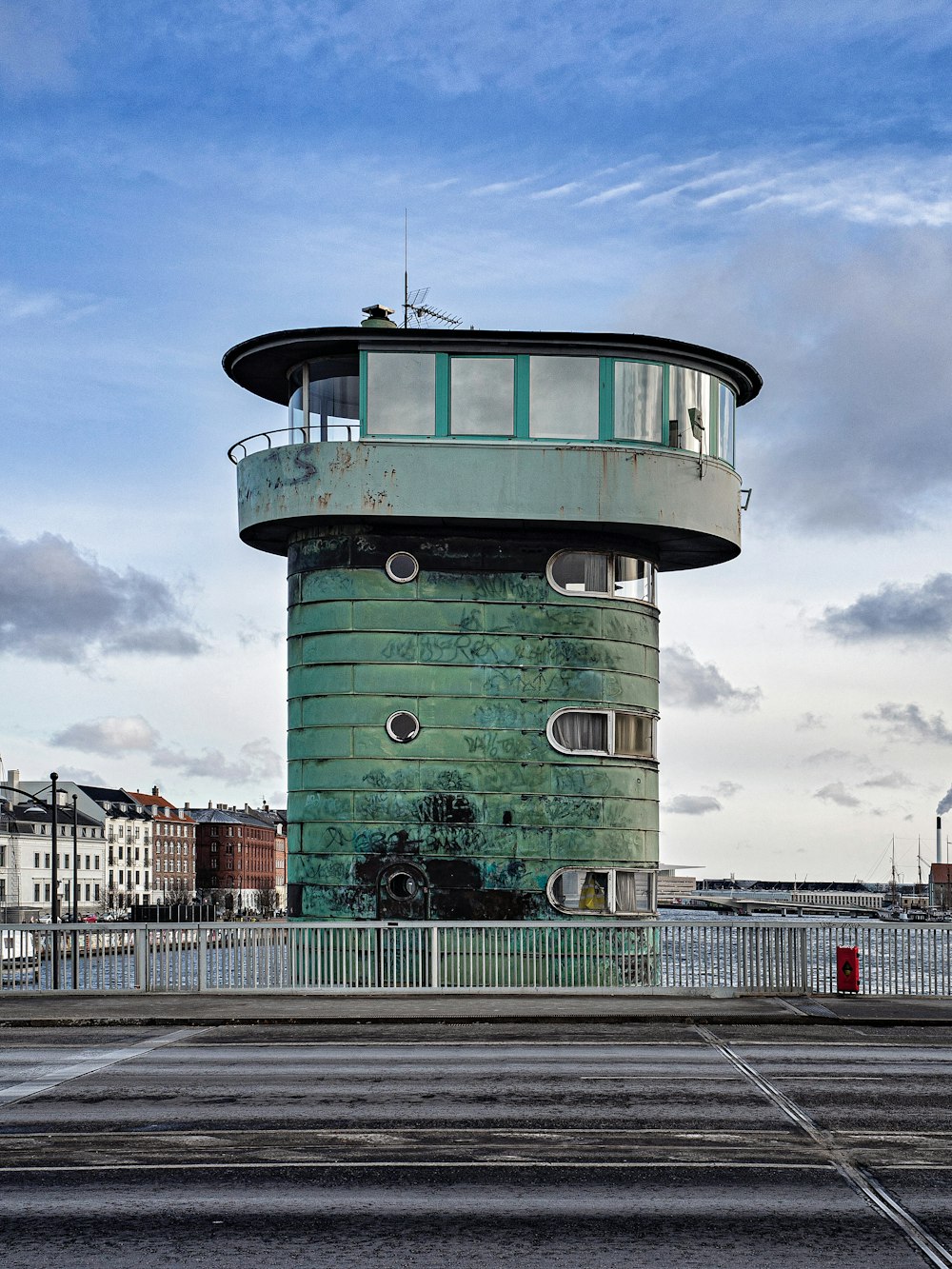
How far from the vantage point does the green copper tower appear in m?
27.6

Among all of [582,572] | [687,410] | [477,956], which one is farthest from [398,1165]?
[687,410]

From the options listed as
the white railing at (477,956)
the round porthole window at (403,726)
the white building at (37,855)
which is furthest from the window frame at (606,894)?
the white building at (37,855)

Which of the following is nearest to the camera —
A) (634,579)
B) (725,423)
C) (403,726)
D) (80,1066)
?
(80,1066)

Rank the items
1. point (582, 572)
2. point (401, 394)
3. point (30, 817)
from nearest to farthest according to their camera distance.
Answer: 1. point (401, 394)
2. point (582, 572)
3. point (30, 817)

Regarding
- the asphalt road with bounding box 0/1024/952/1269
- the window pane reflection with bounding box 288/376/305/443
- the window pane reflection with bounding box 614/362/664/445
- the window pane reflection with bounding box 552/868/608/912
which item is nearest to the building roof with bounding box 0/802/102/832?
the window pane reflection with bounding box 288/376/305/443

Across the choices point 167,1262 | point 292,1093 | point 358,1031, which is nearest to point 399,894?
point 358,1031

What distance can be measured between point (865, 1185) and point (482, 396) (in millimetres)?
18984

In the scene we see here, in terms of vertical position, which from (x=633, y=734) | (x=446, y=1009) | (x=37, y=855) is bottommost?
(x=37, y=855)

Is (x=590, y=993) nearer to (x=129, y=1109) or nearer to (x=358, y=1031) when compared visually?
(x=358, y=1031)

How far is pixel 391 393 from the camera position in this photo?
28141 mm

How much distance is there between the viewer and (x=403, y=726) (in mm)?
27812

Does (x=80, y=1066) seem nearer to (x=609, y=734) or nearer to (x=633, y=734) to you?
(x=609, y=734)

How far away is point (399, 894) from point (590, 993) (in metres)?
4.11

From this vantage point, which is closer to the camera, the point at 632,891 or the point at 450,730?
the point at 450,730
